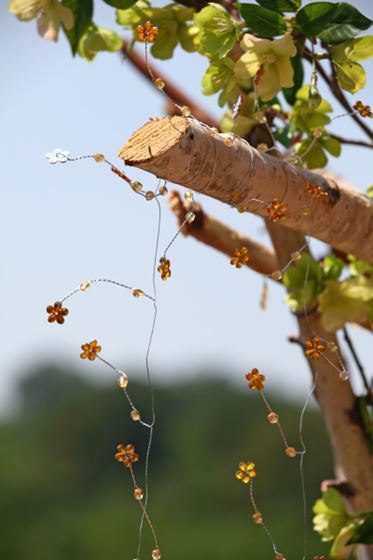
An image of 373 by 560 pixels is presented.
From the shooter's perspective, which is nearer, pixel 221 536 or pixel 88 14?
pixel 88 14

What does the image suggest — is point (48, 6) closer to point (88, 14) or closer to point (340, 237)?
point (88, 14)

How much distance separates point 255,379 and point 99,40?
337 millimetres

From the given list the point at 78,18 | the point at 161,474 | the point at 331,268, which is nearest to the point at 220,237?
the point at 331,268

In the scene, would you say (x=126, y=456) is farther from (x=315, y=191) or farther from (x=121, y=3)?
(x=121, y=3)

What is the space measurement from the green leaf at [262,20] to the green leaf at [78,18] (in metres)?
0.14

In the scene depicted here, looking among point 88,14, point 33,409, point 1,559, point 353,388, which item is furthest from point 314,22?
point 33,409

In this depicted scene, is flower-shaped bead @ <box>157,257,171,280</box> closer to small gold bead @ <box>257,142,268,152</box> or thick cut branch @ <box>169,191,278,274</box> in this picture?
small gold bead @ <box>257,142,268,152</box>

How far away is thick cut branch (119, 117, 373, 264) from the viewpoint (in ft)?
1.42

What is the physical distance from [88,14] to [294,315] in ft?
0.88

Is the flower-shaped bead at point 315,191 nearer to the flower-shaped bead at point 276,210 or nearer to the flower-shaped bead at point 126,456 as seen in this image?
the flower-shaped bead at point 276,210

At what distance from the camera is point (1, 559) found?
3600 mm

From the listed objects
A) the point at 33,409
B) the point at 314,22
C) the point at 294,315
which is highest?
the point at 314,22

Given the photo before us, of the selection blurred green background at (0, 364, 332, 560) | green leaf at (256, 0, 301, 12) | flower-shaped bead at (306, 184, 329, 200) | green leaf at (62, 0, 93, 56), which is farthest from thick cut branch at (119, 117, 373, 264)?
blurred green background at (0, 364, 332, 560)

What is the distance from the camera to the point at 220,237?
0.79 m
